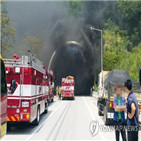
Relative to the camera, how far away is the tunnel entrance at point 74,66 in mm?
61781

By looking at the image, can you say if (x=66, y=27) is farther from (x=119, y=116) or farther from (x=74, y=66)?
(x=119, y=116)

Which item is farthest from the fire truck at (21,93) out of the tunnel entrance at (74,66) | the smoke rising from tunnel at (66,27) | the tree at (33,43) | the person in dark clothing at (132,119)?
the tree at (33,43)

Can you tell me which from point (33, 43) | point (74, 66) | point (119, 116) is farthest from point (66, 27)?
point (119, 116)

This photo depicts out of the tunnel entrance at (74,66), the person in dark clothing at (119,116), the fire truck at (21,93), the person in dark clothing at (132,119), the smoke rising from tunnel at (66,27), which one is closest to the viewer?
the person in dark clothing at (132,119)

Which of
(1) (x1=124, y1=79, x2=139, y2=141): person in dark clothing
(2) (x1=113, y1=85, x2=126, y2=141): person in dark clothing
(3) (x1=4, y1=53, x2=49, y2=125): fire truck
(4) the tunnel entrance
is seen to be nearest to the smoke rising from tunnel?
(4) the tunnel entrance

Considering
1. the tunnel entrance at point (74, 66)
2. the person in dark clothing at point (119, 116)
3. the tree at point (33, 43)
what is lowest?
the person in dark clothing at point (119, 116)

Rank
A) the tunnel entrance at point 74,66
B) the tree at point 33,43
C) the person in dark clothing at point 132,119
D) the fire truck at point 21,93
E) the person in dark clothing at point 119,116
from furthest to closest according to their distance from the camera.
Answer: the tunnel entrance at point 74,66, the tree at point 33,43, the fire truck at point 21,93, the person in dark clothing at point 119,116, the person in dark clothing at point 132,119

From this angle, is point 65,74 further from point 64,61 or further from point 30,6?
point 30,6

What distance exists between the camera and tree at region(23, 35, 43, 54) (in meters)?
61.0

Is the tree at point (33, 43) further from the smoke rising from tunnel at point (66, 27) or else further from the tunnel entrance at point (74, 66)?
the tunnel entrance at point (74, 66)

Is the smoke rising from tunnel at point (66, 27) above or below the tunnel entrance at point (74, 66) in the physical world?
above

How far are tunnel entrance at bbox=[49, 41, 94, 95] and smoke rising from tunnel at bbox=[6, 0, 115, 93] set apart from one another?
25 centimetres

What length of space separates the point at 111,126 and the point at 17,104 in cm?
504

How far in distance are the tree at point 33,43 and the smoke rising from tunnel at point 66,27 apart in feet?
3.81
